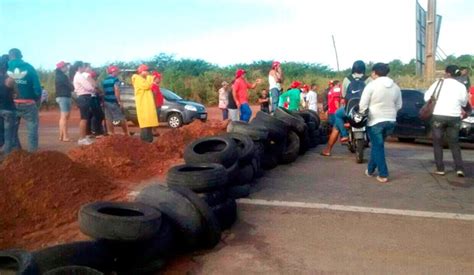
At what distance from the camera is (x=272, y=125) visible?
10828 millimetres

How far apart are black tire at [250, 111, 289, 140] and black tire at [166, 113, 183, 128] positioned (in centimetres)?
1281

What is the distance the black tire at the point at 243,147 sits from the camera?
851cm

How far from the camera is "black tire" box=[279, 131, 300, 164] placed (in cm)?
1131

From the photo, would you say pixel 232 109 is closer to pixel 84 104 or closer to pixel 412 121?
pixel 84 104

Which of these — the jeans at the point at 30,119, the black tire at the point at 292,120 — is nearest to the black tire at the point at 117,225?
the jeans at the point at 30,119

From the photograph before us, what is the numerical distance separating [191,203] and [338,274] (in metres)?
1.64

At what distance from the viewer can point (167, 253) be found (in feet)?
18.0

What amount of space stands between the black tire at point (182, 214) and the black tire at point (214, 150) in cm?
197

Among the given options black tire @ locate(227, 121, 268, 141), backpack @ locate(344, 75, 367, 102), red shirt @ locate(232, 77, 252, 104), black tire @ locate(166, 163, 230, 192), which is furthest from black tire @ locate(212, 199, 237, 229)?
red shirt @ locate(232, 77, 252, 104)

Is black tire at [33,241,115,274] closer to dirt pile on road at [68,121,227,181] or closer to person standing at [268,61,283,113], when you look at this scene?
dirt pile on road at [68,121,227,181]

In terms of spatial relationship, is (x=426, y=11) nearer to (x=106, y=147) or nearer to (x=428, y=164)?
(x=428, y=164)

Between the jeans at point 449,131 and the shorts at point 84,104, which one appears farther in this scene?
the shorts at point 84,104

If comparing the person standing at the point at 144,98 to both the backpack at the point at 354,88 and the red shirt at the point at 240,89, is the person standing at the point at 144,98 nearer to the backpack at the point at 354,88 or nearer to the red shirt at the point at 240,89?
the red shirt at the point at 240,89

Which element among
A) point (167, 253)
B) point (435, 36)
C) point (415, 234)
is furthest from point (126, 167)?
point (435, 36)
